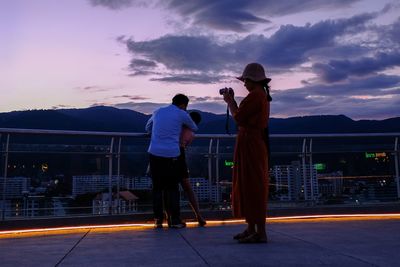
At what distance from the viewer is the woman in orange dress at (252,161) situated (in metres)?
4.72

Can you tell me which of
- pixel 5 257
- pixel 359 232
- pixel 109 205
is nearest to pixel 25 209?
pixel 109 205

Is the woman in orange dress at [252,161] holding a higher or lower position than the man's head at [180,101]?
lower

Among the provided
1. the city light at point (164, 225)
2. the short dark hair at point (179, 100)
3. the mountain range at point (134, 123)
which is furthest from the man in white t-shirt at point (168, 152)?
the mountain range at point (134, 123)

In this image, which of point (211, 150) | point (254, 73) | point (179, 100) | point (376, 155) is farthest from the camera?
point (376, 155)

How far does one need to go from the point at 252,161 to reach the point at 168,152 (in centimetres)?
187

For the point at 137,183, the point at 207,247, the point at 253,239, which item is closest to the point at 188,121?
the point at 137,183

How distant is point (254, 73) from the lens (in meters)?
4.93

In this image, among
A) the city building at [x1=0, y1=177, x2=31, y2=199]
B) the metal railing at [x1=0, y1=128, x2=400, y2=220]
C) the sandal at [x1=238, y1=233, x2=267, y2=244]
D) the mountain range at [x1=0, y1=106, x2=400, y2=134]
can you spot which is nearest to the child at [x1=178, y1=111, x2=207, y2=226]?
the metal railing at [x1=0, y1=128, x2=400, y2=220]

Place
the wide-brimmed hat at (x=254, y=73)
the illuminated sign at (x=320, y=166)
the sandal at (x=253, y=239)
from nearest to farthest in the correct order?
the sandal at (x=253, y=239) → the wide-brimmed hat at (x=254, y=73) → the illuminated sign at (x=320, y=166)

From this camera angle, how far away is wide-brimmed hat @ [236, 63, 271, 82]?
4.91 metres

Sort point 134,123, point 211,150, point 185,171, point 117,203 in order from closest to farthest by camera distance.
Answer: point 185,171 → point 117,203 → point 211,150 → point 134,123

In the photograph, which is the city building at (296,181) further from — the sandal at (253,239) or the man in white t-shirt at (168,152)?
the sandal at (253,239)

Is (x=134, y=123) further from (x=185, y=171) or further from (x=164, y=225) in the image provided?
(x=185, y=171)

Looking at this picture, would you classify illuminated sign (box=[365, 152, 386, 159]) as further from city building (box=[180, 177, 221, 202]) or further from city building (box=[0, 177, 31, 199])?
city building (box=[0, 177, 31, 199])
